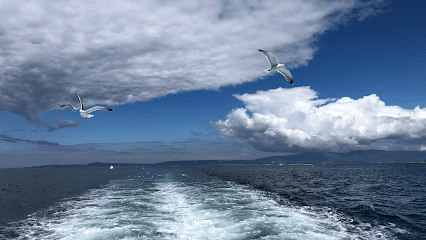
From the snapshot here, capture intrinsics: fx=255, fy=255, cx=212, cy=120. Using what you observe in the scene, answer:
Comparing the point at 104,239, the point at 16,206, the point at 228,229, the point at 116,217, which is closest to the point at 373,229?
the point at 228,229

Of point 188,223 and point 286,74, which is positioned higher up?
point 286,74

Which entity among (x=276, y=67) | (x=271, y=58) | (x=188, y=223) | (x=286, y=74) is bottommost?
(x=188, y=223)

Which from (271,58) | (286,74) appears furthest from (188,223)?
(286,74)

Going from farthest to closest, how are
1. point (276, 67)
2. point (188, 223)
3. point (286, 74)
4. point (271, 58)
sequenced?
1. point (286, 74)
2. point (276, 67)
3. point (271, 58)
4. point (188, 223)

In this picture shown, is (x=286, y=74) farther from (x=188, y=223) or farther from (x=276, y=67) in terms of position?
(x=188, y=223)

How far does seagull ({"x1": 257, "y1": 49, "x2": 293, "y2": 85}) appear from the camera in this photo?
19.4 m

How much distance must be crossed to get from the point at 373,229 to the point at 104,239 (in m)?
15.0

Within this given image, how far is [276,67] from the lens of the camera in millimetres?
20625

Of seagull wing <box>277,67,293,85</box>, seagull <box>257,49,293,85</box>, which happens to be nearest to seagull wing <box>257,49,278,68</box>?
seagull <box>257,49,293,85</box>

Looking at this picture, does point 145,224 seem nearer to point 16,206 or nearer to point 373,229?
point 373,229

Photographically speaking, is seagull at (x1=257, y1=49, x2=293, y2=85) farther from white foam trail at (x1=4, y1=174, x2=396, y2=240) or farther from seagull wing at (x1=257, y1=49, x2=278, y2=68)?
white foam trail at (x1=4, y1=174, x2=396, y2=240)

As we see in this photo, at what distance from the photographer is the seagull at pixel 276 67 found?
19438 mm

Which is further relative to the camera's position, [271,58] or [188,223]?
[271,58]

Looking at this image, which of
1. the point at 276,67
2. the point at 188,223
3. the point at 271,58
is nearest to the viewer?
the point at 188,223
